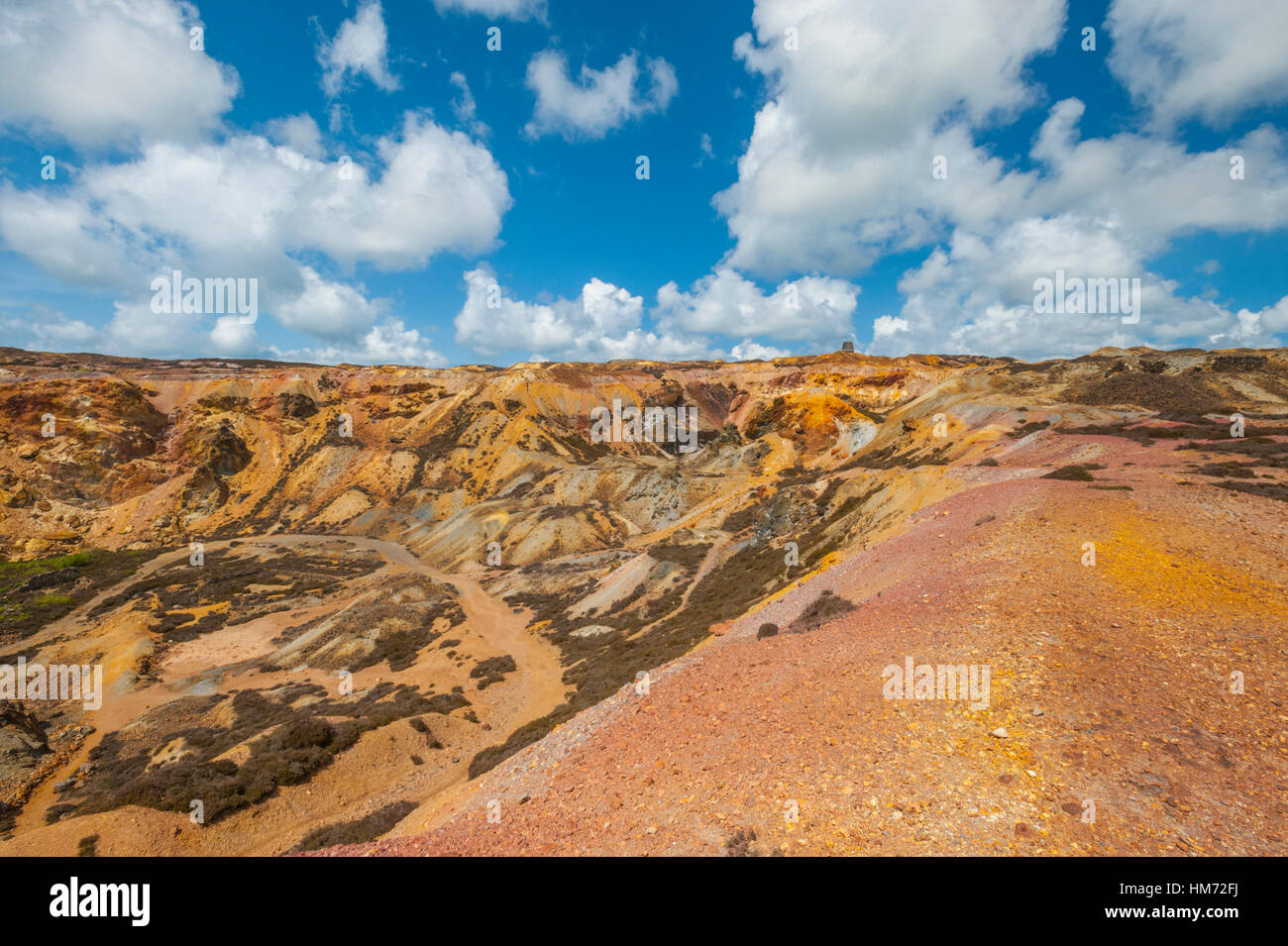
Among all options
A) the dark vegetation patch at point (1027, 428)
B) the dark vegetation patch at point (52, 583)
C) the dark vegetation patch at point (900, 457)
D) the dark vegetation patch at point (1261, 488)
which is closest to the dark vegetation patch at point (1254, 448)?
the dark vegetation patch at point (1261, 488)

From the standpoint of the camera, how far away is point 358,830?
667 inches

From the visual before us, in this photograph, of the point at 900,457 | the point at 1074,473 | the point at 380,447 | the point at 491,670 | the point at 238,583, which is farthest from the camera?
the point at 380,447

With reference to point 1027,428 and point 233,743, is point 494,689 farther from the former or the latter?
point 1027,428

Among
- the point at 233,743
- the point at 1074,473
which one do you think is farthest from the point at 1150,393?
the point at 233,743

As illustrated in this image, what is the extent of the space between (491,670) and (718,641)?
17914mm

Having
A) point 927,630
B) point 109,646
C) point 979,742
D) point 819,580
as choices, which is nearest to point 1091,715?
point 979,742

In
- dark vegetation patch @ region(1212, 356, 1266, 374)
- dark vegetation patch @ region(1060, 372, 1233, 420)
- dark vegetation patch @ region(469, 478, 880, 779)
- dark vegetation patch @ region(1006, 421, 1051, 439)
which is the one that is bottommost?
dark vegetation patch @ region(469, 478, 880, 779)

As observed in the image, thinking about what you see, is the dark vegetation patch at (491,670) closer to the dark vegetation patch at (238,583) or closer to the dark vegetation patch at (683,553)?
the dark vegetation patch at (683,553)

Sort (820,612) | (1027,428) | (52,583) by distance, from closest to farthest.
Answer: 1. (820,612)
2. (1027,428)
3. (52,583)

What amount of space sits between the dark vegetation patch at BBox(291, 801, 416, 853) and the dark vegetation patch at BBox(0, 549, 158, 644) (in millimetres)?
46348

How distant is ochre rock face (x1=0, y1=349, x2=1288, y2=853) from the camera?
8.78 meters

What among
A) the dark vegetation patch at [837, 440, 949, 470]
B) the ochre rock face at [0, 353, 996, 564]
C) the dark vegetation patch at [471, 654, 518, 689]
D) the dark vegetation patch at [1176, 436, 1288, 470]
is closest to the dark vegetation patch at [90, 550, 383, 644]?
the ochre rock face at [0, 353, 996, 564]

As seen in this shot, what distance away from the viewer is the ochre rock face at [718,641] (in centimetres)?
878

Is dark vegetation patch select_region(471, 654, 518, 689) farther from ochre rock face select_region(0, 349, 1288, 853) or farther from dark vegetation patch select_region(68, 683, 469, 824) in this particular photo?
dark vegetation patch select_region(68, 683, 469, 824)
